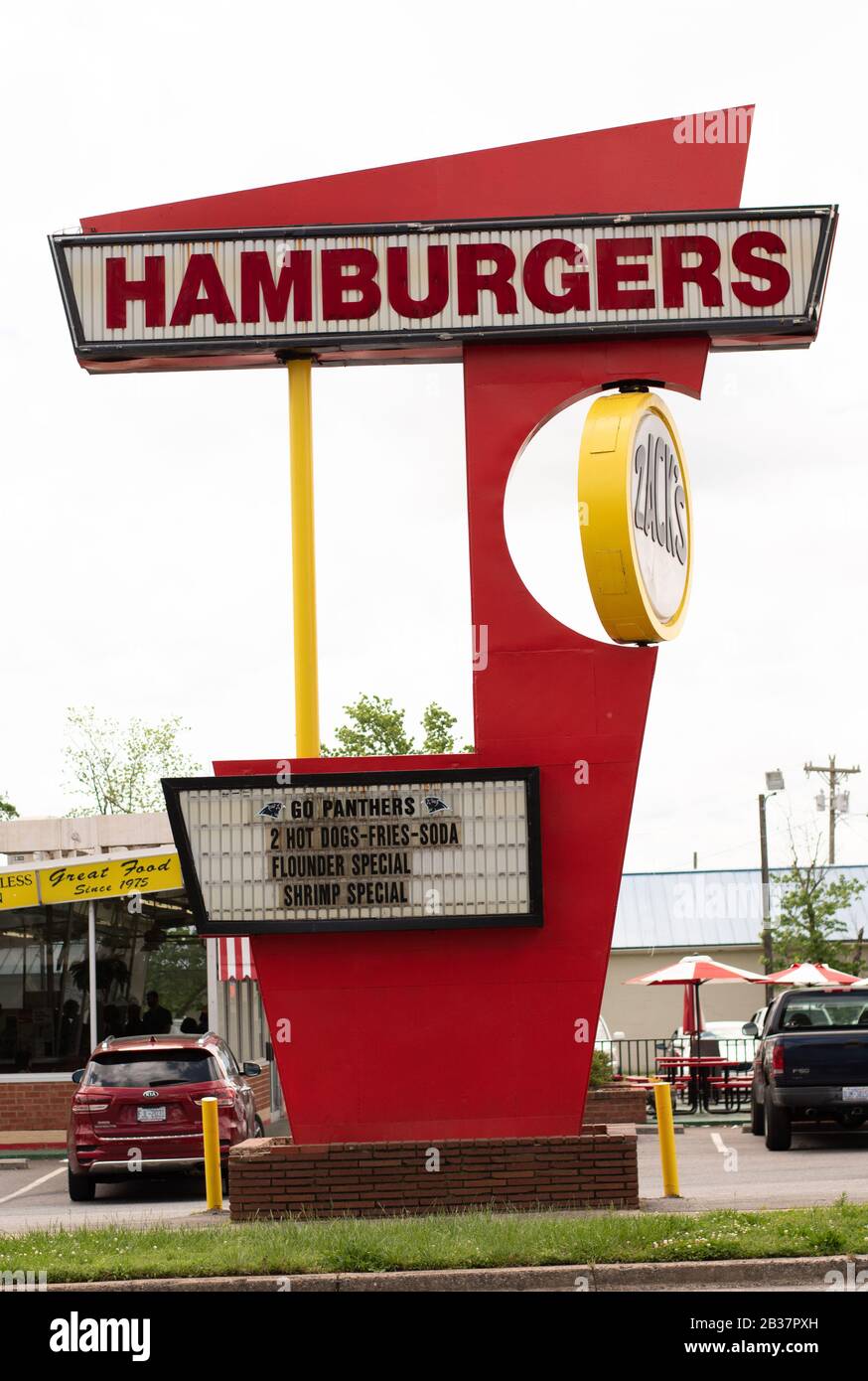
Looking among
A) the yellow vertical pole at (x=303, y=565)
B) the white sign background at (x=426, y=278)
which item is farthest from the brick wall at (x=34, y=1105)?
the white sign background at (x=426, y=278)

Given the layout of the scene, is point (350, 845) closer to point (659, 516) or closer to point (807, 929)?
point (659, 516)

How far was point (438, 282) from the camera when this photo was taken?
13.2m

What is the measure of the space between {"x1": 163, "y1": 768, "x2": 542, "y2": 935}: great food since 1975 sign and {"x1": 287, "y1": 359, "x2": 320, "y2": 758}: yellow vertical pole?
1.95 feet

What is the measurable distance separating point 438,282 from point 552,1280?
298 inches

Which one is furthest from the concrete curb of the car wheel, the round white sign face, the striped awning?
the striped awning

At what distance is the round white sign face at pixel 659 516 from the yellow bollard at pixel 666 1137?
359cm

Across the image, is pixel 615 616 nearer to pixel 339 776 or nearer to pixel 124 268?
pixel 339 776

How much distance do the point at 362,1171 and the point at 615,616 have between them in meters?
4.46

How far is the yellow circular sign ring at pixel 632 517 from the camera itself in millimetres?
11734

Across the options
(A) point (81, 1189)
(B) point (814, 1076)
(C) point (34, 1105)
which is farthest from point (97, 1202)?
(B) point (814, 1076)

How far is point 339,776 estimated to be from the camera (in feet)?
41.4

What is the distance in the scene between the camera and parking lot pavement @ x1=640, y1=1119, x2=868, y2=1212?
1280 cm

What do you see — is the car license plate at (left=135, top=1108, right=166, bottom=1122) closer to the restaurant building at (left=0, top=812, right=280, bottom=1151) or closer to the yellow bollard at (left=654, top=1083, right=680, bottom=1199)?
the yellow bollard at (left=654, top=1083, right=680, bottom=1199)
